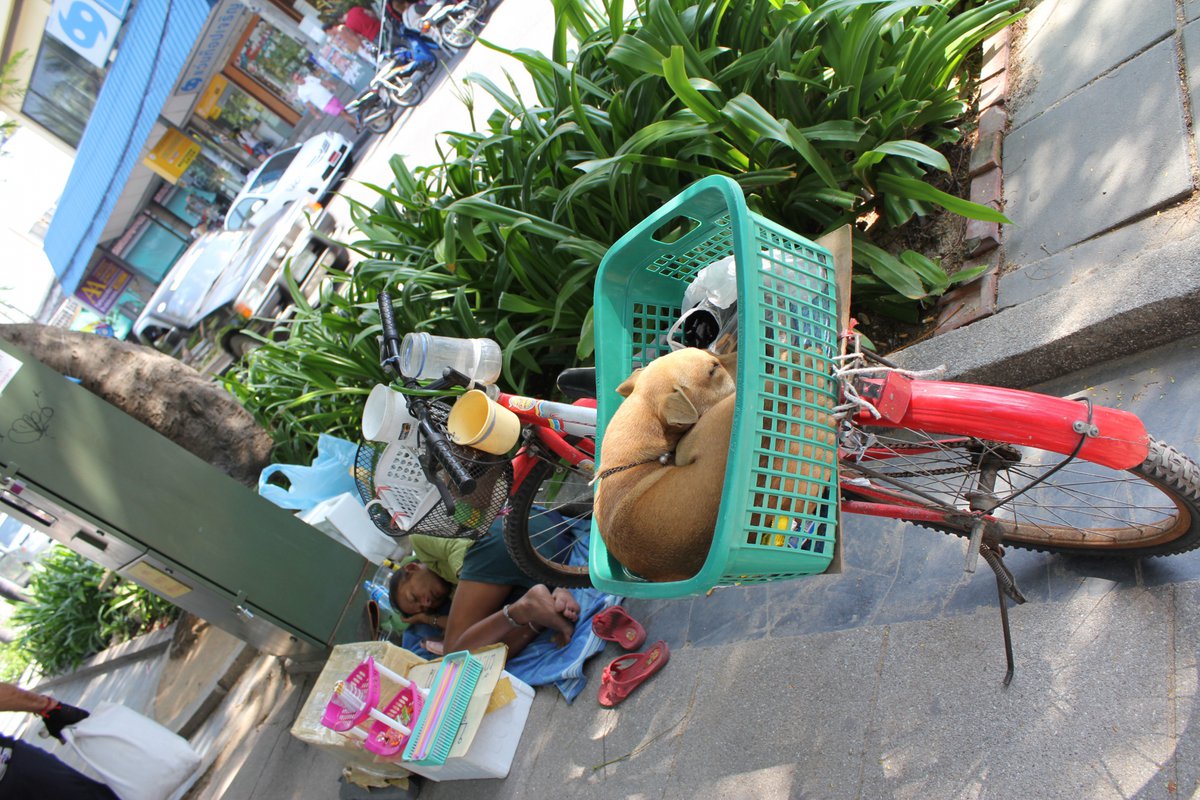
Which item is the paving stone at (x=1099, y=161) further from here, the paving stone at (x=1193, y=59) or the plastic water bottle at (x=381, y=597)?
the plastic water bottle at (x=381, y=597)

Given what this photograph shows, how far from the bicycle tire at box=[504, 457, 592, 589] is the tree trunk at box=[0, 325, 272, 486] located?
2901 millimetres

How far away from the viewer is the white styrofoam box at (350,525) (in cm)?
439

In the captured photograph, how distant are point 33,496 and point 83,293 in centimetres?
1880

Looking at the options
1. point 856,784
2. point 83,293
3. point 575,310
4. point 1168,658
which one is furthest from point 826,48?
point 83,293

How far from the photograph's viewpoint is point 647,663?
2.86 metres

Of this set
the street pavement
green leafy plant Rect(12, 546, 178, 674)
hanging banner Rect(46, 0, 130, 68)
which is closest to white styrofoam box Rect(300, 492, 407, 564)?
the street pavement

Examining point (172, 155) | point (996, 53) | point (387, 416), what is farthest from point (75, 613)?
point (172, 155)

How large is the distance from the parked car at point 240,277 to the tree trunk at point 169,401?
385 centimetres

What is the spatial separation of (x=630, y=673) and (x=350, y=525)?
2.24 metres

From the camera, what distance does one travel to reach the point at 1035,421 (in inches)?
59.4

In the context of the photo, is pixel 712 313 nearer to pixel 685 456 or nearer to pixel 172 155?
pixel 685 456

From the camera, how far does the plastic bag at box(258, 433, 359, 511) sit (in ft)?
15.2

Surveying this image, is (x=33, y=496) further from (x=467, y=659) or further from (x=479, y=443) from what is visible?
(x=479, y=443)

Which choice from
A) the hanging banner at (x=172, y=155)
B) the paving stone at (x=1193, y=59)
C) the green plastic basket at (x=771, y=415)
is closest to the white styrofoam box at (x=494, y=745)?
the green plastic basket at (x=771, y=415)
